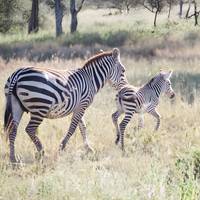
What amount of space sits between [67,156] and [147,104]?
2.88m

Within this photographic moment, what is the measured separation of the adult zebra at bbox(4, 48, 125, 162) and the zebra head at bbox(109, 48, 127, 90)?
0.85m

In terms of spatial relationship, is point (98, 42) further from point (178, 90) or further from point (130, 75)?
point (178, 90)

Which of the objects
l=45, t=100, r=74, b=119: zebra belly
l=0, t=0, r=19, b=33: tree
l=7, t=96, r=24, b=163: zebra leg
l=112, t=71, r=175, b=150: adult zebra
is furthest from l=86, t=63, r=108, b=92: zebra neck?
l=0, t=0, r=19, b=33: tree

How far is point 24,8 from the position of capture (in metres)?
47.5

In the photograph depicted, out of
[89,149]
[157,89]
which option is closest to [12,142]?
[89,149]

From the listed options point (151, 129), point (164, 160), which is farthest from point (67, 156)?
point (151, 129)

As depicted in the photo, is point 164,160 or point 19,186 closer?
point 19,186

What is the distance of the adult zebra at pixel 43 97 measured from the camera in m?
7.54

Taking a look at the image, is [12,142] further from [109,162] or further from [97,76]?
[97,76]

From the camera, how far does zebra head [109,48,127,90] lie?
9.35 m

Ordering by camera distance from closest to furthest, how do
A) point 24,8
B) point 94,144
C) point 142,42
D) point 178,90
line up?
point 94,144 < point 178,90 < point 142,42 < point 24,8

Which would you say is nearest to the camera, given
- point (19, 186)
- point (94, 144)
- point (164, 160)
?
point (19, 186)

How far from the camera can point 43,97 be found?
7559mm

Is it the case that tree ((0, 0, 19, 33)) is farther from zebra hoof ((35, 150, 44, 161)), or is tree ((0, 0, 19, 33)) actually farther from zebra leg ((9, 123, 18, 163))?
zebra hoof ((35, 150, 44, 161))
